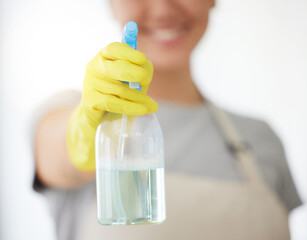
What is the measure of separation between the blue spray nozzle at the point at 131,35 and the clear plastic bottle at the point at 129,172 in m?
0.07

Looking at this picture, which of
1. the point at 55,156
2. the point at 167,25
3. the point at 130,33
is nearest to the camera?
the point at 130,33

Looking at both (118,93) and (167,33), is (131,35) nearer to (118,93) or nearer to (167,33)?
(118,93)

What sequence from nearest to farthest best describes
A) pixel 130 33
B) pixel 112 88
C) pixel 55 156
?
pixel 130 33
pixel 112 88
pixel 55 156

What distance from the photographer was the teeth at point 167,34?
1.40m

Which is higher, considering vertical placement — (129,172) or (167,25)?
(167,25)

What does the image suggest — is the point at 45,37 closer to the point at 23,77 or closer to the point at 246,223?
the point at 23,77

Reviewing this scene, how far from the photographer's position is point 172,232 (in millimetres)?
1286

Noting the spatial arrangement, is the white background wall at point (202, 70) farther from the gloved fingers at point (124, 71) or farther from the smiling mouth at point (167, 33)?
the gloved fingers at point (124, 71)

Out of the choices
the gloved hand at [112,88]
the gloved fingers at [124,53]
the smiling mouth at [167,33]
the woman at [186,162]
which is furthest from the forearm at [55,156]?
the gloved fingers at [124,53]

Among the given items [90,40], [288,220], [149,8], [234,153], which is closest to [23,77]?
[90,40]

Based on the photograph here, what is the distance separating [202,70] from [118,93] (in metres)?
0.64

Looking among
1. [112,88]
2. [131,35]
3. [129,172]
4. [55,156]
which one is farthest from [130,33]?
[55,156]

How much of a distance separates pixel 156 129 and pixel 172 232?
55cm

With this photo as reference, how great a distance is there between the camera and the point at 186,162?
1340 millimetres
